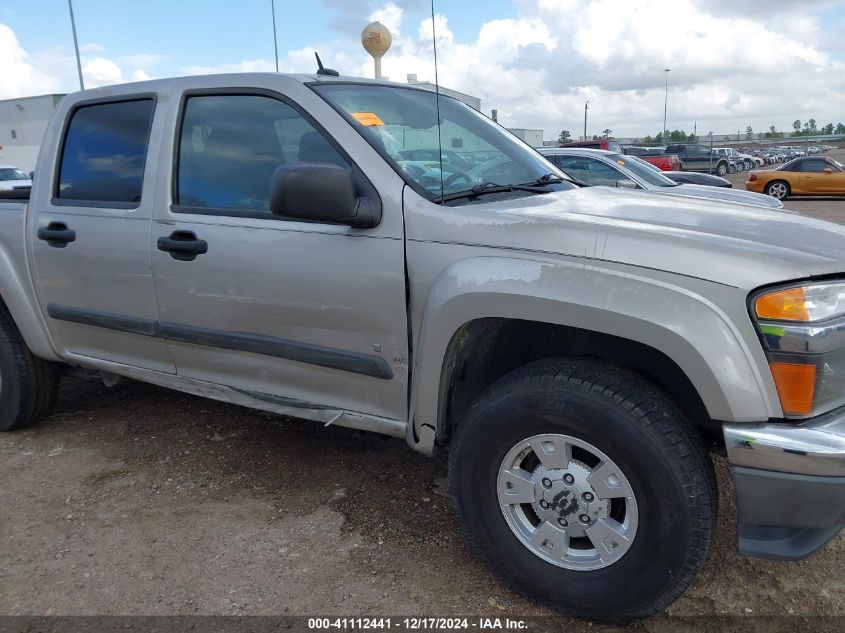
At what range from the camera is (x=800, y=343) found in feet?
6.13

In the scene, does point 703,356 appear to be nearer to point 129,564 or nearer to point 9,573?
point 129,564

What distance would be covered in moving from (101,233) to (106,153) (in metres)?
0.45

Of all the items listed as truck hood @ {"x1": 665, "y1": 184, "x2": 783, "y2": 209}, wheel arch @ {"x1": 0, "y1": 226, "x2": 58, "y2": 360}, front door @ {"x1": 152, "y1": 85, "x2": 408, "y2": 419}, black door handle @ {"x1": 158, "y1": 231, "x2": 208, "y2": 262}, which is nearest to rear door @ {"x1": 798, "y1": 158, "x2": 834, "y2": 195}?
truck hood @ {"x1": 665, "y1": 184, "x2": 783, "y2": 209}

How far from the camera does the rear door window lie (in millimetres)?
3262

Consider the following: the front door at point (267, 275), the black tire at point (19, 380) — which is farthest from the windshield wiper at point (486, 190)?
the black tire at point (19, 380)

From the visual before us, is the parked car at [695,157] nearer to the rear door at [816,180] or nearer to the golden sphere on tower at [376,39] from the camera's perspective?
the rear door at [816,180]

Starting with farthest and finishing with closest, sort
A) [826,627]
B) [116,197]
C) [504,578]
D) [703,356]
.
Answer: [116,197]
[504,578]
[826,627]
[703,356]

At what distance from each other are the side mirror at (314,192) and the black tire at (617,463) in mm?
826

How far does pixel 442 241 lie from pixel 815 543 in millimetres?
1449

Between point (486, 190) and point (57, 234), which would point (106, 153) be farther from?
point (486, 190)

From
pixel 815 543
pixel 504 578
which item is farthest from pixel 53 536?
pixel 815 543

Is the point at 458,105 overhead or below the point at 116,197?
overhead

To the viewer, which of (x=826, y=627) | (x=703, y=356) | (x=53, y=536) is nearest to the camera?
(x=703, y=356)

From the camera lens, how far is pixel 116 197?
3.32 meters
